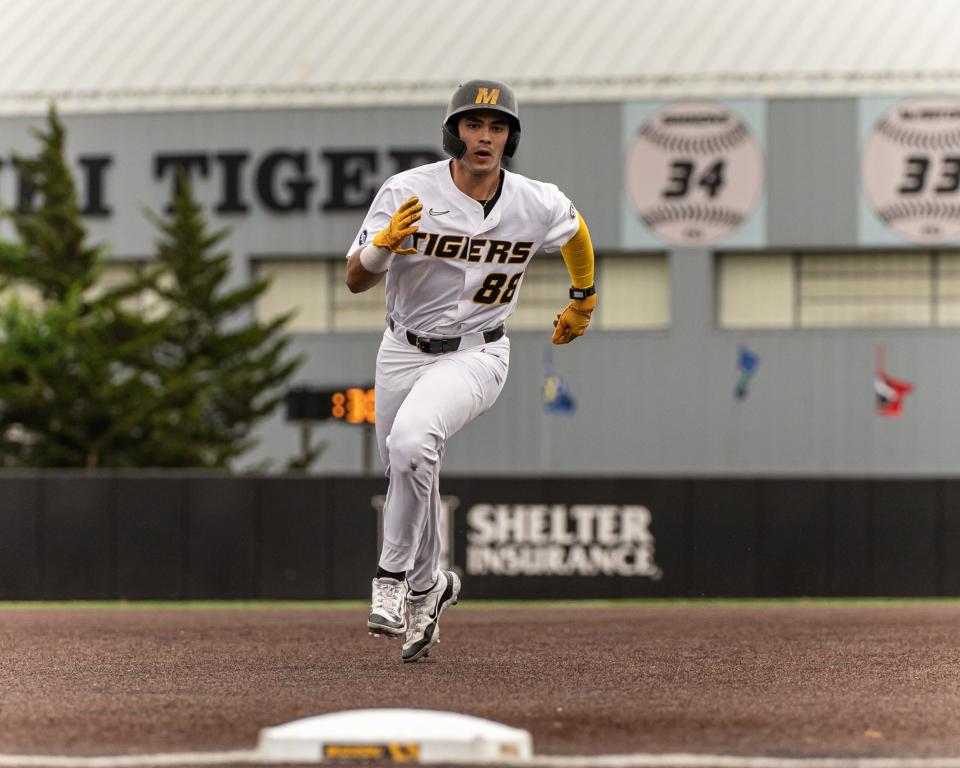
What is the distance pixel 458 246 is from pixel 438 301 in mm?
276

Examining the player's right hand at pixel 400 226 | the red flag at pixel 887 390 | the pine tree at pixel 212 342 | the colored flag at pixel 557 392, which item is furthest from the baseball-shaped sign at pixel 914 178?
the player's right hand at pixel 400 226

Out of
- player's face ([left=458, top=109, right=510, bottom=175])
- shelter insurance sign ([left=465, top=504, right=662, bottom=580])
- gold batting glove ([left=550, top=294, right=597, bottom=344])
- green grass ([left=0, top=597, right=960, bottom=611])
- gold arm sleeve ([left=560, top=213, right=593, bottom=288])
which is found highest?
player's face ([left=458, top=109, right=510, bottom=175])

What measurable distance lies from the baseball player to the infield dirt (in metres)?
0.48

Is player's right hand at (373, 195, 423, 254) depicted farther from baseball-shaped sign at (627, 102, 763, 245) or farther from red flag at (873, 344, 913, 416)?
baseball-shaped sign at (627, 102, 763, 245)

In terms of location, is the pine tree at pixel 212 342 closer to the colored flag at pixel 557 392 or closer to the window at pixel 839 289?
the colored flag at pixel 557 392

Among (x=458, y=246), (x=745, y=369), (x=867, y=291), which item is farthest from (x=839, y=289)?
(x=458, y=246)

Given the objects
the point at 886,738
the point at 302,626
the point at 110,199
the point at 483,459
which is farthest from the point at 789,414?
the point at 886,738

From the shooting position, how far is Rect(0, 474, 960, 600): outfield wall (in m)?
17.2

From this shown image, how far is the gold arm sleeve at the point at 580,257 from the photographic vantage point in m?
7.50

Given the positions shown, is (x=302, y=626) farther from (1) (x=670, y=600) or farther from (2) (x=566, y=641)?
(1) (x=670, y=600)

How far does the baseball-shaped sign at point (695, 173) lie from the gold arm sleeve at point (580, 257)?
942 inches

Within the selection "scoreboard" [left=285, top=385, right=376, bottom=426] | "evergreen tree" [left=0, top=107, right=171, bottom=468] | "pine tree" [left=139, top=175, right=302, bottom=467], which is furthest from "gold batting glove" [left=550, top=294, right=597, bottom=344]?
"pine tree" [left=139, top=175, right=302, bottom=467]

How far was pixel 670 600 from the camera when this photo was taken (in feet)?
56.5

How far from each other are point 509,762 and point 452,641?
4.22m
